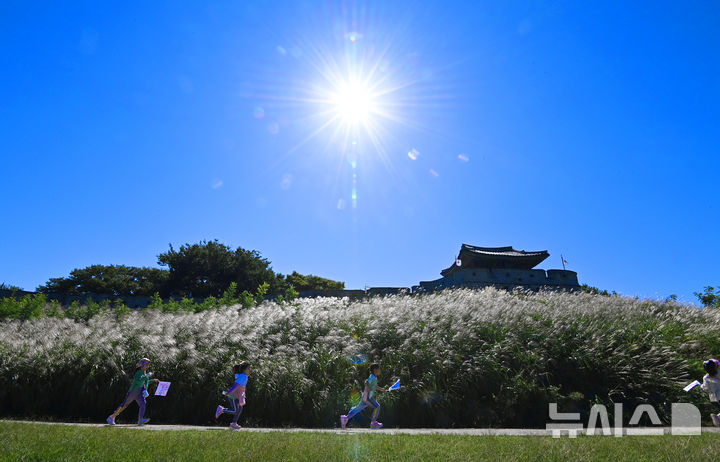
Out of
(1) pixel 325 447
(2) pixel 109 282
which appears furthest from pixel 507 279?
(2) pixel 109 282

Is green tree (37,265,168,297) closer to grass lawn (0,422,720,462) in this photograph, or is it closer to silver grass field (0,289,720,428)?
silver grass field (0,289,720,428)

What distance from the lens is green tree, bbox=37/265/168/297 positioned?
36531 mm

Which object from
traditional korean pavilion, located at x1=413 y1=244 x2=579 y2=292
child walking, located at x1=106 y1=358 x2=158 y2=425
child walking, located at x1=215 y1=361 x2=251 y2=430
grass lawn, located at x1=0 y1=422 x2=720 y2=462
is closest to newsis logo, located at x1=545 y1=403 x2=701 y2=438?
grass lawn, located at x1=0 y1=422 x2=720 y2=462

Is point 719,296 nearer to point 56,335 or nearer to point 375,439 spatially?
point 375,439

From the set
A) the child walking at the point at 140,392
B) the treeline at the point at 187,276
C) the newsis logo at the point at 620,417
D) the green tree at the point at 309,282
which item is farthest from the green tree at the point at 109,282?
the newsis logo at the point at 620,417

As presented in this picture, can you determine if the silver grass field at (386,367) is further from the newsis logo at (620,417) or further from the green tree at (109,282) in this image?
the green tree at (109,282)

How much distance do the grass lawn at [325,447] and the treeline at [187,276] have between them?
29214mm

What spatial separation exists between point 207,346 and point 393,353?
4.34m

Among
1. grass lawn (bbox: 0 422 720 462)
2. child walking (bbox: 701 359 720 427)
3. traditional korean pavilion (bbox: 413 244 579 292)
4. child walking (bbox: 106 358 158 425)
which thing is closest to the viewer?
grass lawn (bbox: 0 422 720 462)

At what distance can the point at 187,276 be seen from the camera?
115 feet

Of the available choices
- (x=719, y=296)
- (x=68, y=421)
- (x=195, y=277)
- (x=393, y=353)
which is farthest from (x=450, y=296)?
(x=195, y=277)

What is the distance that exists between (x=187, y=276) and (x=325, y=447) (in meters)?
34.2

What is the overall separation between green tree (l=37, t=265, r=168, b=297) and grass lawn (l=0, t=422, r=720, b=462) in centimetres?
3566

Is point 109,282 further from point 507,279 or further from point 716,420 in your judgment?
point 716,420
